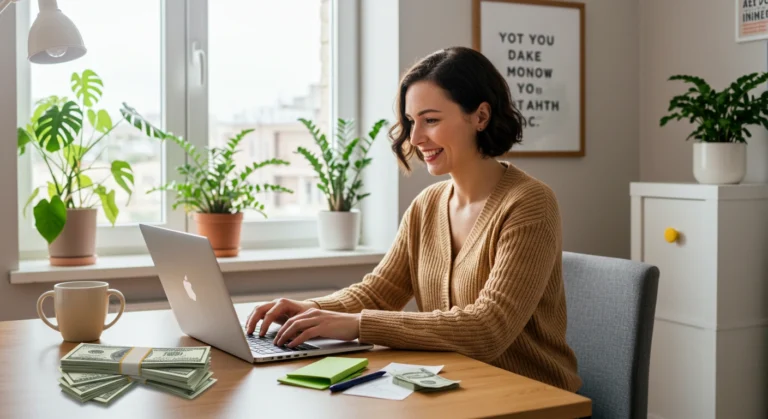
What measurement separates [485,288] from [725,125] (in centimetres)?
144

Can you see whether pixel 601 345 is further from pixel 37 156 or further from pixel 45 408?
pixel 37 156

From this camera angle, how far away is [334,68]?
128 inches

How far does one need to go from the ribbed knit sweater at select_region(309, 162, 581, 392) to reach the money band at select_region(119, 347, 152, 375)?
383 millimetres

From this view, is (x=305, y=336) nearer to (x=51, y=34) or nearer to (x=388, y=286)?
(x=388, y=286)

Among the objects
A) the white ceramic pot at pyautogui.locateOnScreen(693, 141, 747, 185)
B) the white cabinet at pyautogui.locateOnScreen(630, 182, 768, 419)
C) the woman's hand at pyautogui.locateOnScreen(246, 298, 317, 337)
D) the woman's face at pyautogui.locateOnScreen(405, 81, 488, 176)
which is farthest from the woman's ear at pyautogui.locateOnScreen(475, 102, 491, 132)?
the white ceramic pot at pyautogui.locateOnScreen(693, 141, 747, 185)

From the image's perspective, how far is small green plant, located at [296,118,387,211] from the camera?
298 cm

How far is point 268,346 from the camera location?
61.7 inches

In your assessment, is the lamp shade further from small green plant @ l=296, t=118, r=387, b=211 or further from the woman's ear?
small green plant @ l=296, t=118, r=387, b=211

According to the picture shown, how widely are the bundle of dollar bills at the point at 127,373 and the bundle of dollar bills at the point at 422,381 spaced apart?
281 millimetres

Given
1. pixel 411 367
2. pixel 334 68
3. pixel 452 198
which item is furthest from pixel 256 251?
pixel 411 367

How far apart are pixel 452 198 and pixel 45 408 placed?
1.04 m

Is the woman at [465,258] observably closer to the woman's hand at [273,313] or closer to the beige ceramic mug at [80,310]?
the woman's hand at [273,313]

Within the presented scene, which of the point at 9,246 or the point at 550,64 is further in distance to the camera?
the point at 550,64

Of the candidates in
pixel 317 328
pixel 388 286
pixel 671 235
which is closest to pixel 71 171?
pixel 388 286
